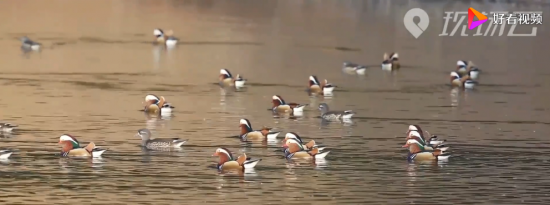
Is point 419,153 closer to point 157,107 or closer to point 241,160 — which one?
point 241,160

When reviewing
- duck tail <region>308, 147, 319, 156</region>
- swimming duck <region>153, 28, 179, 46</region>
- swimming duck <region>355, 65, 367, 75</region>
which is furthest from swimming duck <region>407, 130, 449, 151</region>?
swimming duck <region>153, 28, 179, 46</region>

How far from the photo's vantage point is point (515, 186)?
19688 mm

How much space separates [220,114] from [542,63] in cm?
1947

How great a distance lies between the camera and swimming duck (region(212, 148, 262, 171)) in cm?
2022

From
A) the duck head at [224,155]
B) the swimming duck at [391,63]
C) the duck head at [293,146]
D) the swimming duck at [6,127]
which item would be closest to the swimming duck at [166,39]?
the swimming duck at [391,63]

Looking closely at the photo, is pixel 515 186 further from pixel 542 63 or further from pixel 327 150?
pixel 542 63

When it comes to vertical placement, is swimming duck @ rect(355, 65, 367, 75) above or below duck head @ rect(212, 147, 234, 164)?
above

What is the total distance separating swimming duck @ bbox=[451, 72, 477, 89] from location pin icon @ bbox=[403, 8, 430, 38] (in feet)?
61.3

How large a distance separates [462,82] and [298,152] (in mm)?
14761

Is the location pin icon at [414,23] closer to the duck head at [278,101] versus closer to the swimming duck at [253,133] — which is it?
the duck head at [278,101]

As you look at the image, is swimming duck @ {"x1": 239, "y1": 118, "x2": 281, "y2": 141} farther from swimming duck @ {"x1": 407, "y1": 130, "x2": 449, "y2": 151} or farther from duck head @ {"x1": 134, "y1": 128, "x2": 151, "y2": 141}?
swimming duck @ {"x1": 407, "y1": 130, "x2": 449, "y2": 151}

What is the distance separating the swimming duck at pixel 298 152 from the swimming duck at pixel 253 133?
202cm

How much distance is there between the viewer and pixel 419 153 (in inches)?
862

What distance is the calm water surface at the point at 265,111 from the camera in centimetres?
1903
